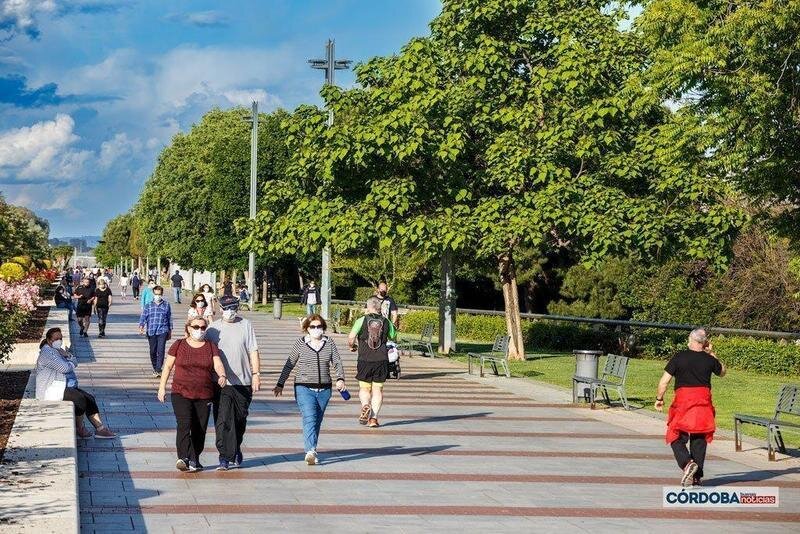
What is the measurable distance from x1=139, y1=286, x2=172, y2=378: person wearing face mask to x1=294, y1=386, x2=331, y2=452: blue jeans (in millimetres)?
10109

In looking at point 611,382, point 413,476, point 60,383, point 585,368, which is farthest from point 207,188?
point 413,476

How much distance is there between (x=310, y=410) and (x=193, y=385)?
1.42m

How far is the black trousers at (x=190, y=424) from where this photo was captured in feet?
39.9

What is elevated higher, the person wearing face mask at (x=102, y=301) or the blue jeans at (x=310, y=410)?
the person wearing face mask at (x=102, y=301)

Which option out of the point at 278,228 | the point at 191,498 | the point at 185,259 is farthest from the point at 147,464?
the point at 185,259

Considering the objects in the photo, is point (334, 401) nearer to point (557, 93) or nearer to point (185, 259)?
point (557, 93)

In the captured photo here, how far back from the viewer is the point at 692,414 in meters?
11.9

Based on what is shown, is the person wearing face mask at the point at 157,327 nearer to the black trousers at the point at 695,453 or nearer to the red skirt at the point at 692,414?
the red skirt at the point at 692,414

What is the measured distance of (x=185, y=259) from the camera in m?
83.5

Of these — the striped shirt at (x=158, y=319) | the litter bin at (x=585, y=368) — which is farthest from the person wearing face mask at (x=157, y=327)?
the litter bin at (x=585, y=368)

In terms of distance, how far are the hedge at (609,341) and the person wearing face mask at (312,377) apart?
1869 cm

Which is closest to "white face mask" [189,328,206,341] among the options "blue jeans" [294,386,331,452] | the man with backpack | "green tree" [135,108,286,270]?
"blue jeans" [294,386,331,452]

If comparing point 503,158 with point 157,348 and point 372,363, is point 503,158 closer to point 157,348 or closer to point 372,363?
point 157,348

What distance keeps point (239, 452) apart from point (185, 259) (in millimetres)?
72198
